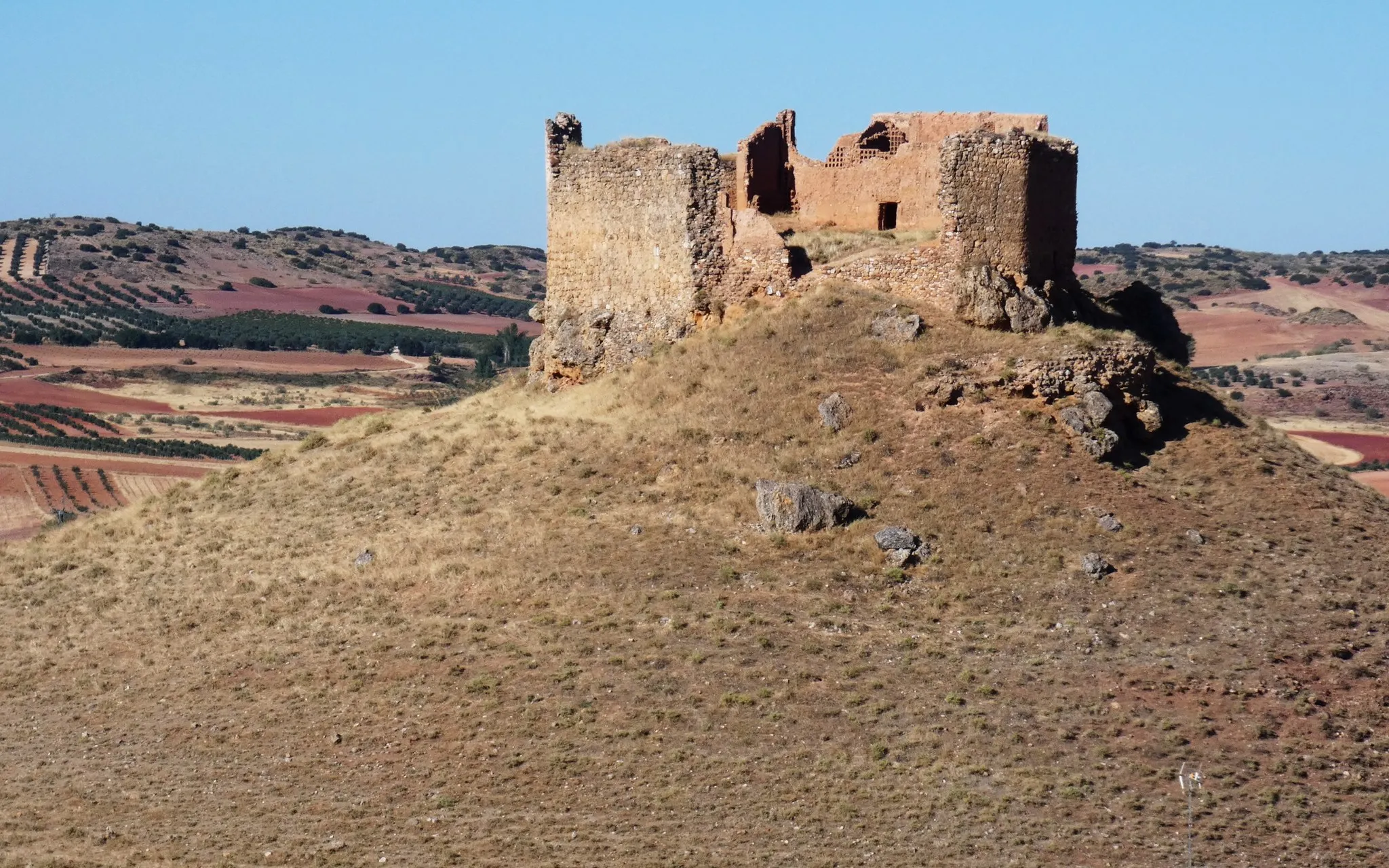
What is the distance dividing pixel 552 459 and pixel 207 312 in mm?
76549

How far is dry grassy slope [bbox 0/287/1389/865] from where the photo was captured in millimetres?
14805

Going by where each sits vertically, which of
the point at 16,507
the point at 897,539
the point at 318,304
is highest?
the point at 318,304

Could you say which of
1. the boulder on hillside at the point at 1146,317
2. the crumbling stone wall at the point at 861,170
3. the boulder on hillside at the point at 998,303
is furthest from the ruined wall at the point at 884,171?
the boulder on hillside at the point at 1146,317

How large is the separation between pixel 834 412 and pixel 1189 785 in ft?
25.4

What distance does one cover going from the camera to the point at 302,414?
59.9m

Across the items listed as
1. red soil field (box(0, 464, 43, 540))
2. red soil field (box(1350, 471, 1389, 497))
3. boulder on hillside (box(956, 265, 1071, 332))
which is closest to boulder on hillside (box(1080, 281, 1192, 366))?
boulder on hillside (box(956, 265, 1071, 332))

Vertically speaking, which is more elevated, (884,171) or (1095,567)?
(884,171)

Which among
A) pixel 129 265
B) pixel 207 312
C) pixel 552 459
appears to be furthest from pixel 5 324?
pixel 552 459

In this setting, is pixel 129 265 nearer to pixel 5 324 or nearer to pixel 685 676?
pixel 5 324

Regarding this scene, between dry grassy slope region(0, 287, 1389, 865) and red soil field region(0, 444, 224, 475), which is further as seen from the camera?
red soil field region(0, 444, 224, 475)

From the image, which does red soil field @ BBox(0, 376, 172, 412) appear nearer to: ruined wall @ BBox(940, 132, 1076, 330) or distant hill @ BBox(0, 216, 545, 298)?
distant hill @ BBox(0, 216, 545, 298)

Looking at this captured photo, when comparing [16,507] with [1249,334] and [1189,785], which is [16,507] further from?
[1249,334]

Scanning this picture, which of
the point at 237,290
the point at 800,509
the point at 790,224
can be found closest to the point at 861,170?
the point at 790,224

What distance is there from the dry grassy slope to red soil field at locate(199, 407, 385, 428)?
33.3 meters
